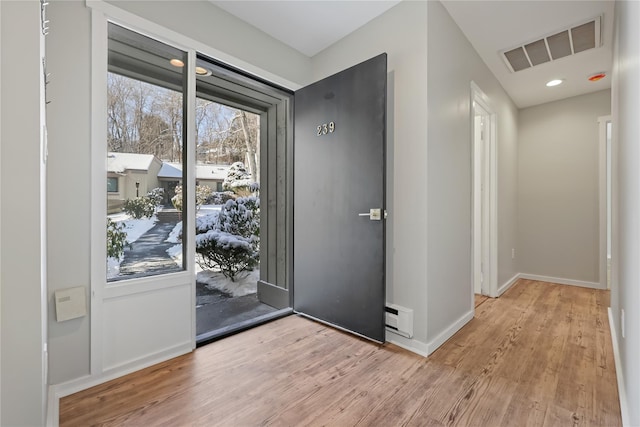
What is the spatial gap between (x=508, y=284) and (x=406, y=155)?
274 centimetres

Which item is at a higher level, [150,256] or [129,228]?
[129,228]

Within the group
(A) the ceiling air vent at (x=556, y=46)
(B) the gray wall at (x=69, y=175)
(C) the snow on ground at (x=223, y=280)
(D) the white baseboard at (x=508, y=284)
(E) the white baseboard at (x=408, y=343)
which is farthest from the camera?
(D) the white baseboard at (x=508, y=284)

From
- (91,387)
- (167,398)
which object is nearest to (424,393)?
(167,398)

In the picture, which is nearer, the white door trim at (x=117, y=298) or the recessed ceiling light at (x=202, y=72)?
the white door trim at (x=117, y=298)

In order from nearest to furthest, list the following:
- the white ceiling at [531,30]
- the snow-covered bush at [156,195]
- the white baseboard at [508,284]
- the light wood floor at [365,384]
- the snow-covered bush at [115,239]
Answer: the light wood floor at [365,384] < the snow-covered bush at [115,239] < the snow-covered bush at [156,195] < the white ceiling at [531,30] < the white baseboard at [508,284]

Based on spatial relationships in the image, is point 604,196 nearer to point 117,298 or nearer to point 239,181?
point 239,181

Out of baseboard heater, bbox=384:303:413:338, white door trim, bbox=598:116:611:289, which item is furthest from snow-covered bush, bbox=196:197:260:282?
white door trim, bbox=598:116:611:289

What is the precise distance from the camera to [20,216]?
2.78 feet

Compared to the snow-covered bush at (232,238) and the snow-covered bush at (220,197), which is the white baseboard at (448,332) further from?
the snow-covered bush at (220,197)

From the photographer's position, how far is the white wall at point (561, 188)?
3760 millimetres

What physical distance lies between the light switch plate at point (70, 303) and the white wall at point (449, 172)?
2.11m

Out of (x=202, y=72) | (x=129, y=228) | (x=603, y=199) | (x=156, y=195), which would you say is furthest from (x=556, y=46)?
(x=129, y=228)

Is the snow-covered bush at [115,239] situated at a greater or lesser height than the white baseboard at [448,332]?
greater

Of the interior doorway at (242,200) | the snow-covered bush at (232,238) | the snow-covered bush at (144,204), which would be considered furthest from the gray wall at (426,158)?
the snow-covered bush at (232,238)
